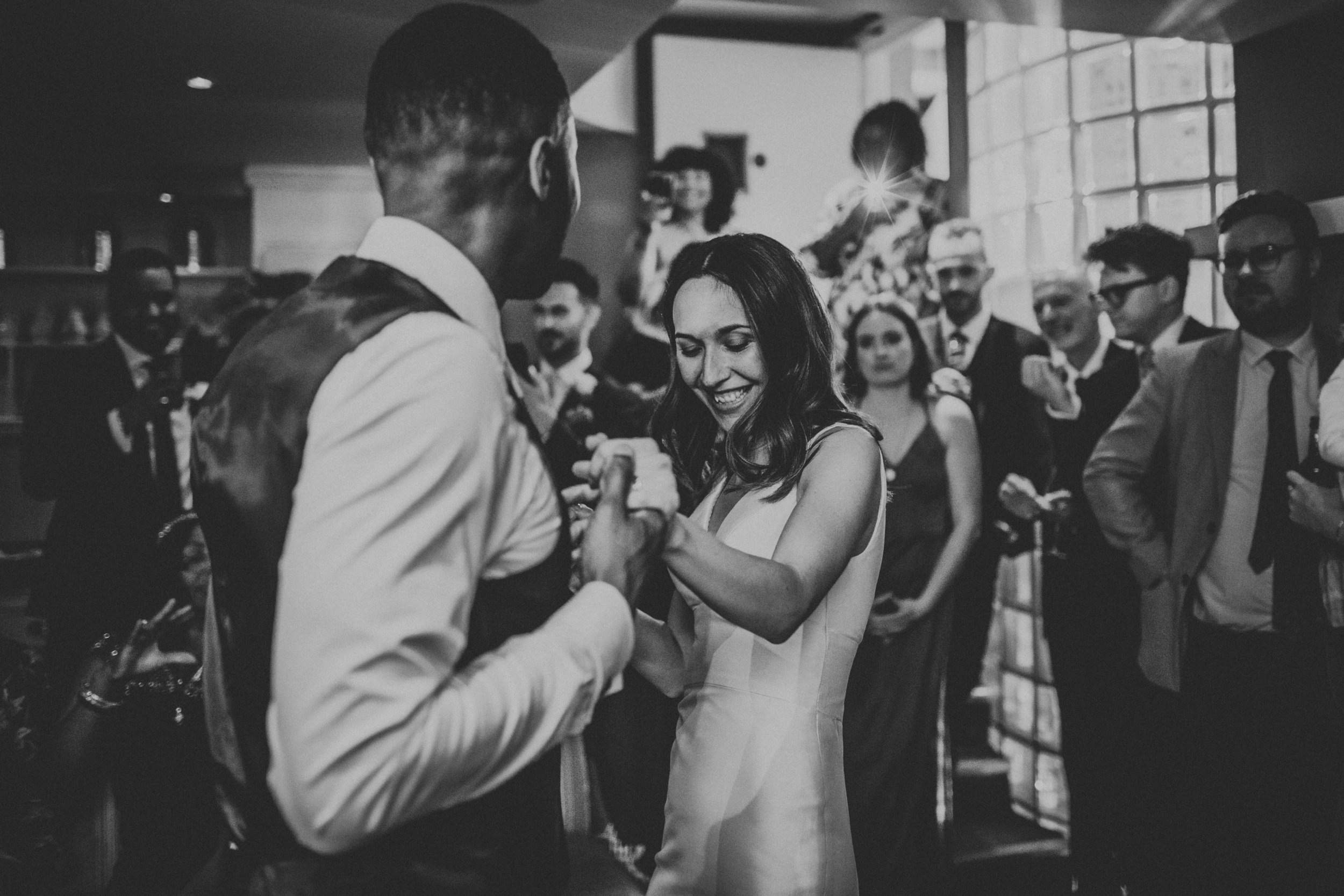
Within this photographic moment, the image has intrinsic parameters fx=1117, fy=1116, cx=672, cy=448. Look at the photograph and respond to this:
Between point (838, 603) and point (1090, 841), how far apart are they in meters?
2.24

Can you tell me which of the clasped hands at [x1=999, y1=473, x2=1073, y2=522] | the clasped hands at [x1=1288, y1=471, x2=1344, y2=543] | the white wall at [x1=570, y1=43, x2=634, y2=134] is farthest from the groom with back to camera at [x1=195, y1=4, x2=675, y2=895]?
the white wall at [x1=570, y1=43, x2=634, y2=134]

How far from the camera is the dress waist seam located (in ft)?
5.22

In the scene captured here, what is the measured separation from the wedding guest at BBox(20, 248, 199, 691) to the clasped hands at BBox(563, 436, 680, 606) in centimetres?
215

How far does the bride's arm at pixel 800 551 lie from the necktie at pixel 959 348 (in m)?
2.64

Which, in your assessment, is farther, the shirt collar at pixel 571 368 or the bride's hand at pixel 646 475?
the shirt collar at pixel 571 368

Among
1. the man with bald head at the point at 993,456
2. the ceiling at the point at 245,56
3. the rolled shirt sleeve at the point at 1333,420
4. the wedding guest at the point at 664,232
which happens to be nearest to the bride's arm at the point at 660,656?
the rolled shirt sleeve at the point at 1333,420

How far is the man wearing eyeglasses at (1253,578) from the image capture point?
103 inches

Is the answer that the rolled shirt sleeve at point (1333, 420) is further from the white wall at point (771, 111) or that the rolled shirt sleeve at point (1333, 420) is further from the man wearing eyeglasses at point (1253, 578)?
the white wall at point (771, 111)

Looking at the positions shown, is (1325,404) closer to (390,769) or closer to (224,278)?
(390,769)

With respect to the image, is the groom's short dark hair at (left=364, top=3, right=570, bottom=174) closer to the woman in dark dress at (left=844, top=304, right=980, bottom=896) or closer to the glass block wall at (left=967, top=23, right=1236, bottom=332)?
the woman in dark dress at (left=844, top=304, right=980, bottom=896)

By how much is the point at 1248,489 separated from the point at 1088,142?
2545 millimetres

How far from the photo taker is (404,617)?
0.81 m

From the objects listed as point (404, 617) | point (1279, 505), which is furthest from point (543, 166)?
point (1279, 505)

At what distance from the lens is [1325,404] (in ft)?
7.55
